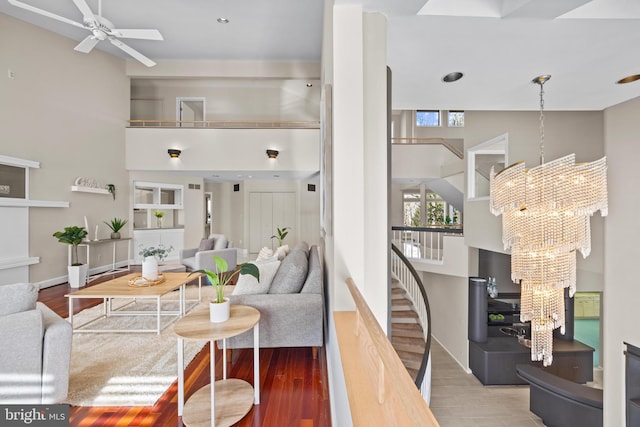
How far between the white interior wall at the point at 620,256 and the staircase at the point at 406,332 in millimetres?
2052

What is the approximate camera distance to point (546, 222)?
3086 millimetres

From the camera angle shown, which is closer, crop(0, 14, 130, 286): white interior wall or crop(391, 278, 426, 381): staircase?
crop(391, 278, 426, 381): staircase

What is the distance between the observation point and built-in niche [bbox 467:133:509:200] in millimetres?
5098

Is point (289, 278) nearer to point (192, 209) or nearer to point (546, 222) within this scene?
point (546, 222)

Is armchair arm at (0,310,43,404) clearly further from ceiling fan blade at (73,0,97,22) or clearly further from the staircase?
the staircase

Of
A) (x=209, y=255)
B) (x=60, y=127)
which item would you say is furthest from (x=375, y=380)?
(x=60, y=127)

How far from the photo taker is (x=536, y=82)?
2576 mm

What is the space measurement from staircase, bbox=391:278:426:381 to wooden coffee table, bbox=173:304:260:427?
282 cm

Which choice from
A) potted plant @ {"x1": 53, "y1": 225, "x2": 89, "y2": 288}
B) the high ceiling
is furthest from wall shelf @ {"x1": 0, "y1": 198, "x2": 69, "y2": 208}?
the high ceiling

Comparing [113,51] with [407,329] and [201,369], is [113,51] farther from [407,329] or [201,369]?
[407,329]

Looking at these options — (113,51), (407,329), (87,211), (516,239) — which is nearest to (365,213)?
(516,239)

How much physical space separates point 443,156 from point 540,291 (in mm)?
4099

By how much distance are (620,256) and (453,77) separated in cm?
234

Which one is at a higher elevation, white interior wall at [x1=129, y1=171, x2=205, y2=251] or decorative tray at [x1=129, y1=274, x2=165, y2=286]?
white interior wall at [x1=129, y1=171, x2=205, y2=251]
